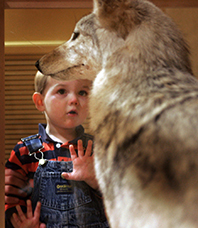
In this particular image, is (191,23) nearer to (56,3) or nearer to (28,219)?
(56,3)

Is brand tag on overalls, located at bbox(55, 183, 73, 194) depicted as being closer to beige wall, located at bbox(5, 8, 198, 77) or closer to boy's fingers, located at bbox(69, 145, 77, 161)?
boy's fingers, located at bbox(69, 145, 77, 161)

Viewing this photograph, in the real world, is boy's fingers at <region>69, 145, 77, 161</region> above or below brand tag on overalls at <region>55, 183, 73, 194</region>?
above

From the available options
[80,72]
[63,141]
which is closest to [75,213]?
[63,141]

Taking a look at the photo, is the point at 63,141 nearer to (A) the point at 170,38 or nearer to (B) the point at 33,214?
(B) the point at 33,214

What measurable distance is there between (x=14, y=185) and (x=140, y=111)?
1.90 feet

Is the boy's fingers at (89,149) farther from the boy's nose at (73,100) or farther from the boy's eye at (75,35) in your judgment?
the boy's eye at (75,35)

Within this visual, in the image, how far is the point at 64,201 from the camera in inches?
31.8

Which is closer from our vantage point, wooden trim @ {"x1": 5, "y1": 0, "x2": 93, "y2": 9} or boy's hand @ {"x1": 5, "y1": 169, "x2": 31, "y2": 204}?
boy's hand @ {"x1": 5, "y1": 169, "x2": 31, "y2": 204}

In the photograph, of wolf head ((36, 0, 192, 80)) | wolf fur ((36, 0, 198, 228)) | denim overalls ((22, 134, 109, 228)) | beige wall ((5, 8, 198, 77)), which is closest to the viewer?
wolf fur ((36, 0, 198, 228))

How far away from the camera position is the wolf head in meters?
0.65

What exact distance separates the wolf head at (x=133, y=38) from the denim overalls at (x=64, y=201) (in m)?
0.38

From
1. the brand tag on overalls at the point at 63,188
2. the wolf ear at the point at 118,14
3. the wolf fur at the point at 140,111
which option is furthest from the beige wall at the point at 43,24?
the brand tag on overalls at the point at 63,188

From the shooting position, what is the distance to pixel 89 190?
83cm

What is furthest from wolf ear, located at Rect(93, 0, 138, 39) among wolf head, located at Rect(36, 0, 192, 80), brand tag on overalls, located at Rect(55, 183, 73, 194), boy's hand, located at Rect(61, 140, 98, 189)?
brand tag on overalls, located at Rect(55, 183, 73, 194)
